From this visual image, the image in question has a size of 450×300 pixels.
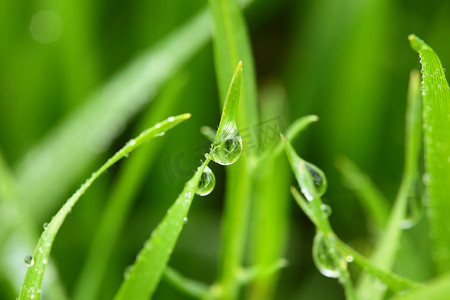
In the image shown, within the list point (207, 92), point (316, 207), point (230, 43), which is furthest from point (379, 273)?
point (207, 92)

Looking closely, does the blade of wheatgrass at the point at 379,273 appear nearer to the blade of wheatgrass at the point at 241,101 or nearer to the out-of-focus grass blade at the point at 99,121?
the blade of wheatgrass at the point at 241,101

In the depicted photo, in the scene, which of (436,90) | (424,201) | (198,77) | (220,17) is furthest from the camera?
(198,77)

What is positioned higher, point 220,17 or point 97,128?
point 220,17

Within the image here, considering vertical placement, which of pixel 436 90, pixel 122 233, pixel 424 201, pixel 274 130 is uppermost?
pixel 436 90

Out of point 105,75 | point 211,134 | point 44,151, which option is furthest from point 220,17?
point 105,75

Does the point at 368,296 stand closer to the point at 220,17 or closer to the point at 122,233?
the point at 220,17

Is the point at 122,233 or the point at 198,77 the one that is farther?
the point at 198,77

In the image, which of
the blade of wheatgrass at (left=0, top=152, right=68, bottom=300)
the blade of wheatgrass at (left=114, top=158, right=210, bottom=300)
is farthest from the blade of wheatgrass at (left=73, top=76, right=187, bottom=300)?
the blade of wheatgrass at (left=114, top=158, right=210, bottom=300)
